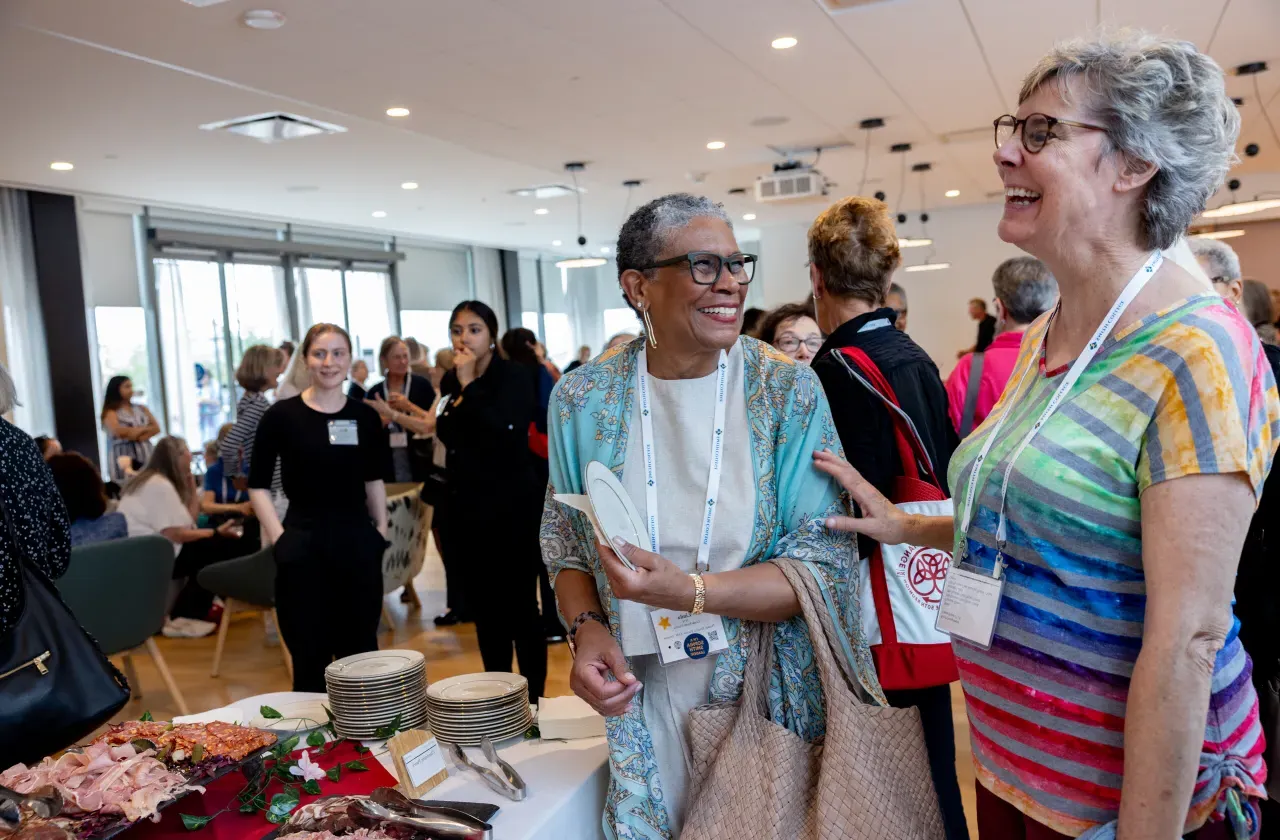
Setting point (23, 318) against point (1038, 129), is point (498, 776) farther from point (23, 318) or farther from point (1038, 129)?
point (23, 318)

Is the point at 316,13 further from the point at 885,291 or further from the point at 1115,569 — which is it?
the point at 1115,569

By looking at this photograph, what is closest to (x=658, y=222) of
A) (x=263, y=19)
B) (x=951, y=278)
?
(x=263, y=19)

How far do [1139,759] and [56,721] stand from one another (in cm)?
180

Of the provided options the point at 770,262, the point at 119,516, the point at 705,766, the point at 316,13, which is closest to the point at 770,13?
the point at 316,13

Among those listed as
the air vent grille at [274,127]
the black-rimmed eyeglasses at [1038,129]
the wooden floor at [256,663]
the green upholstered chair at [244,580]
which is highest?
the air vent grille at [274,127]

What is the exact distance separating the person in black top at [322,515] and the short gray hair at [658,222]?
2193 millimetres

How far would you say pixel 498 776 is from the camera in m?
1.55

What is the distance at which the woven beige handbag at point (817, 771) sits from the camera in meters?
1.31

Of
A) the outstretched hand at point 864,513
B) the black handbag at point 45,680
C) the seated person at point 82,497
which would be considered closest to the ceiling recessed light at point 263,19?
the seated person at point 82,497

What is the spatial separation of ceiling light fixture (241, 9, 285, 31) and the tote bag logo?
4562 millimetres

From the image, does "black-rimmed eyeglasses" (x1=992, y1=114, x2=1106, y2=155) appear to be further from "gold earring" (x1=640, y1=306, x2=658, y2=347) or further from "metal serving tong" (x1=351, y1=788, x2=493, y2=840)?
"metal serving tong" (x1=351, y1=788, x2=493, y2=840)

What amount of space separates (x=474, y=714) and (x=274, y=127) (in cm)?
689

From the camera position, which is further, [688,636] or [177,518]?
[177,518]

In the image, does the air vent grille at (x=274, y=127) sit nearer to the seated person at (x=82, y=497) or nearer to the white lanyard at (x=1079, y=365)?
the seated person at (x=82, y=497)
